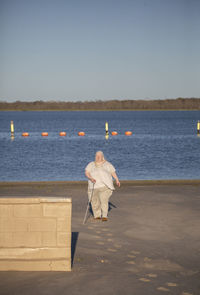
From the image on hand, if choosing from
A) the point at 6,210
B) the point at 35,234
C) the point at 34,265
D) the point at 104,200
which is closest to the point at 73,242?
the point at 34,265

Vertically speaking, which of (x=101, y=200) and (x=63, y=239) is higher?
(x=63, y=239)

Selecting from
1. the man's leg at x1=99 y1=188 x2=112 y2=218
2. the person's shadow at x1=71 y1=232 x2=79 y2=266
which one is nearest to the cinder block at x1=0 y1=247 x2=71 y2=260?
the person's shadow at x1=71 y1=232 x2=79 y2=266

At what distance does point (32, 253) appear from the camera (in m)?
8.05

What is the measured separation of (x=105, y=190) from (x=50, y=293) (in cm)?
530

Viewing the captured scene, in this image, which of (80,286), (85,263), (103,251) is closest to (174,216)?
(103,251)

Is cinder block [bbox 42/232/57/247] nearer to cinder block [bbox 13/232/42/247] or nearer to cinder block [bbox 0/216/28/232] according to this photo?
cinder block [bbox 13/232/42/247]

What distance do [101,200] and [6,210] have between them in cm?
450

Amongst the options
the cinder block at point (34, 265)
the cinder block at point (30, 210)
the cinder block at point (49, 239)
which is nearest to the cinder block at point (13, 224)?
the cinder block at point (30, 210)

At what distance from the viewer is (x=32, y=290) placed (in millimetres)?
7211

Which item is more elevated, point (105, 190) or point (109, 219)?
point (105, 190)

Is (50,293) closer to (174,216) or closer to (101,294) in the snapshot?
(101,294)

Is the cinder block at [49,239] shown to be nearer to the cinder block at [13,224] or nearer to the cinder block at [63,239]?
the cinder block at [63,239]

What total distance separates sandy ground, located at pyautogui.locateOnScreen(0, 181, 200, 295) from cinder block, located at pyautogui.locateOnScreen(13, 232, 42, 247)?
0.48 meters

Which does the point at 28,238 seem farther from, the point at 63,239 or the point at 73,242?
the point at 73,242
